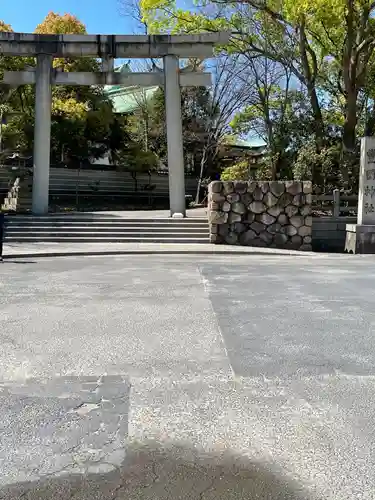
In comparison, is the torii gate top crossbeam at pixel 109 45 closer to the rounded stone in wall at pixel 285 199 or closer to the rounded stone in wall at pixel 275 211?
the rounded stone in wall at pixel 285 199

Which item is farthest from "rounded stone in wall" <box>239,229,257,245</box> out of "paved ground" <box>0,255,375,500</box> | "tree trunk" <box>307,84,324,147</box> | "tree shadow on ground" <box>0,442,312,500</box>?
"tree shadow on ground" <box>0,442,312,500</box>

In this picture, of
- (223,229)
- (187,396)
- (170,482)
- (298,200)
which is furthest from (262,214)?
(170,482)

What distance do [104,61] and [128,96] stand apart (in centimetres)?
1541

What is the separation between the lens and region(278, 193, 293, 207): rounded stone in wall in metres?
16.3

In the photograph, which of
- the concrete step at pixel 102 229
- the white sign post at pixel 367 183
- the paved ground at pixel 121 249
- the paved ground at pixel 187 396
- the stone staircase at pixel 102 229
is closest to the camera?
the paved ground at pixel 187 396

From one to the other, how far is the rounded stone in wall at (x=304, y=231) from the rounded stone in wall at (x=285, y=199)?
927 mm

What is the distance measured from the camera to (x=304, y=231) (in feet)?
53.7

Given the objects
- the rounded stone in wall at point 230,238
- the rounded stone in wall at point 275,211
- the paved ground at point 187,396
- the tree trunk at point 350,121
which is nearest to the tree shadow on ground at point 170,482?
A: the paved ground at point 187,396

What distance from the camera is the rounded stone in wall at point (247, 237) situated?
16.4m

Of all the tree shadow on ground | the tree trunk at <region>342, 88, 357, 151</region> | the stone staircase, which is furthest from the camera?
the tree trunk at <region>342, 88, 357, 151</region>

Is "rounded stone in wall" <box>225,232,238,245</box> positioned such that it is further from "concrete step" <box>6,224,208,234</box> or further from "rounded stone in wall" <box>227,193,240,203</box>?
"rounded stone in wall" <box>227,193,240,203</box>

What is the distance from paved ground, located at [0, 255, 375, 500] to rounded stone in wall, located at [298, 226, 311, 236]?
30.5 ft

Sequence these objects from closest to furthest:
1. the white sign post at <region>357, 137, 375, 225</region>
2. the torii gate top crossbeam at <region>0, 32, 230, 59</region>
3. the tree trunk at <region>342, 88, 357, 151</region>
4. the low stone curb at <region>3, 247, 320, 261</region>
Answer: the low stone curb at <region>3, 247, 320, 261</region>
the white sign post at <region>357, 137, 375, 225</region>
the torii gate top crossbeam at <region>0, 32, 230, 59</region>
the tree trunk at <region>342, 88, 357, 151</region>

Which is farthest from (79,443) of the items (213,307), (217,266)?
(217,266)
